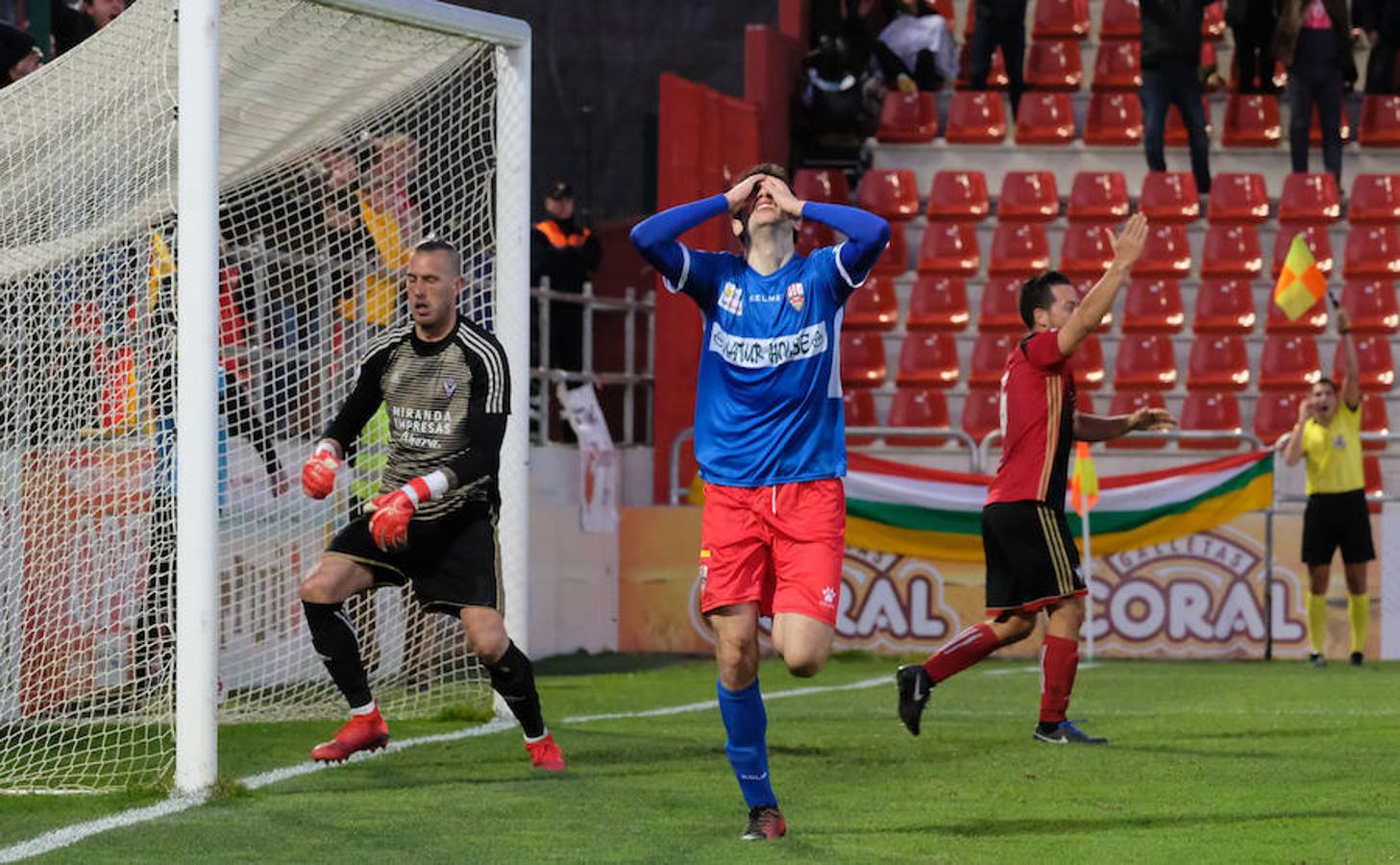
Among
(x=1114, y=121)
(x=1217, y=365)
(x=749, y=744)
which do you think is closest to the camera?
(x=749, y=744)

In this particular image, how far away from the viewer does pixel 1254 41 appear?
1908 cm

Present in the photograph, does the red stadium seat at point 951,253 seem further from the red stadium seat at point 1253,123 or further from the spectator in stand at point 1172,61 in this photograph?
the red stadium seat at point 1253,123

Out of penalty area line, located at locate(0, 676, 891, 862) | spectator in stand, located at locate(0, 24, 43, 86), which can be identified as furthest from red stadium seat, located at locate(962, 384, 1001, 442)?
spectator in stand, located at locate(0, 24, 43, 86)

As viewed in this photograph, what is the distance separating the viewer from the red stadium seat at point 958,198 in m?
18.6

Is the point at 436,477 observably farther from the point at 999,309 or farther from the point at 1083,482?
the point at 999,309

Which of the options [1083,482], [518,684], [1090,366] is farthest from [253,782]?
[1090,366]

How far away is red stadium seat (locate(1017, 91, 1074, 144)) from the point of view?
751 inches

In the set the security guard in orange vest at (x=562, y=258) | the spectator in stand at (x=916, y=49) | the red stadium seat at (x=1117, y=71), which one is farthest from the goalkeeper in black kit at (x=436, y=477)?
the red stadium seat at (x=1117, y=71)

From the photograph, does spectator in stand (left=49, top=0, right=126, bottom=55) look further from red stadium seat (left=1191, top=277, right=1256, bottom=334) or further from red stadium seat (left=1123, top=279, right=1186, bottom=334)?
red stadium seat (left=1191, top=277, right=1256, bottom=334)

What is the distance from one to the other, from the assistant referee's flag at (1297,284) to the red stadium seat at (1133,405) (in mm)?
1820

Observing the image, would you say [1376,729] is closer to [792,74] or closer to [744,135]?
[744,135]

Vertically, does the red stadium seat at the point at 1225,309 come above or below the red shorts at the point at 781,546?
above

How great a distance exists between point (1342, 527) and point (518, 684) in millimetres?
7466

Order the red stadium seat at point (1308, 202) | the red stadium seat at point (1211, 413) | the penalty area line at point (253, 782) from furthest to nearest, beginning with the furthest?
the red stadium seat at point (1308, 202) < the red stadium seat at point (1211, 413) < the penalty area line at point (253, 782)
